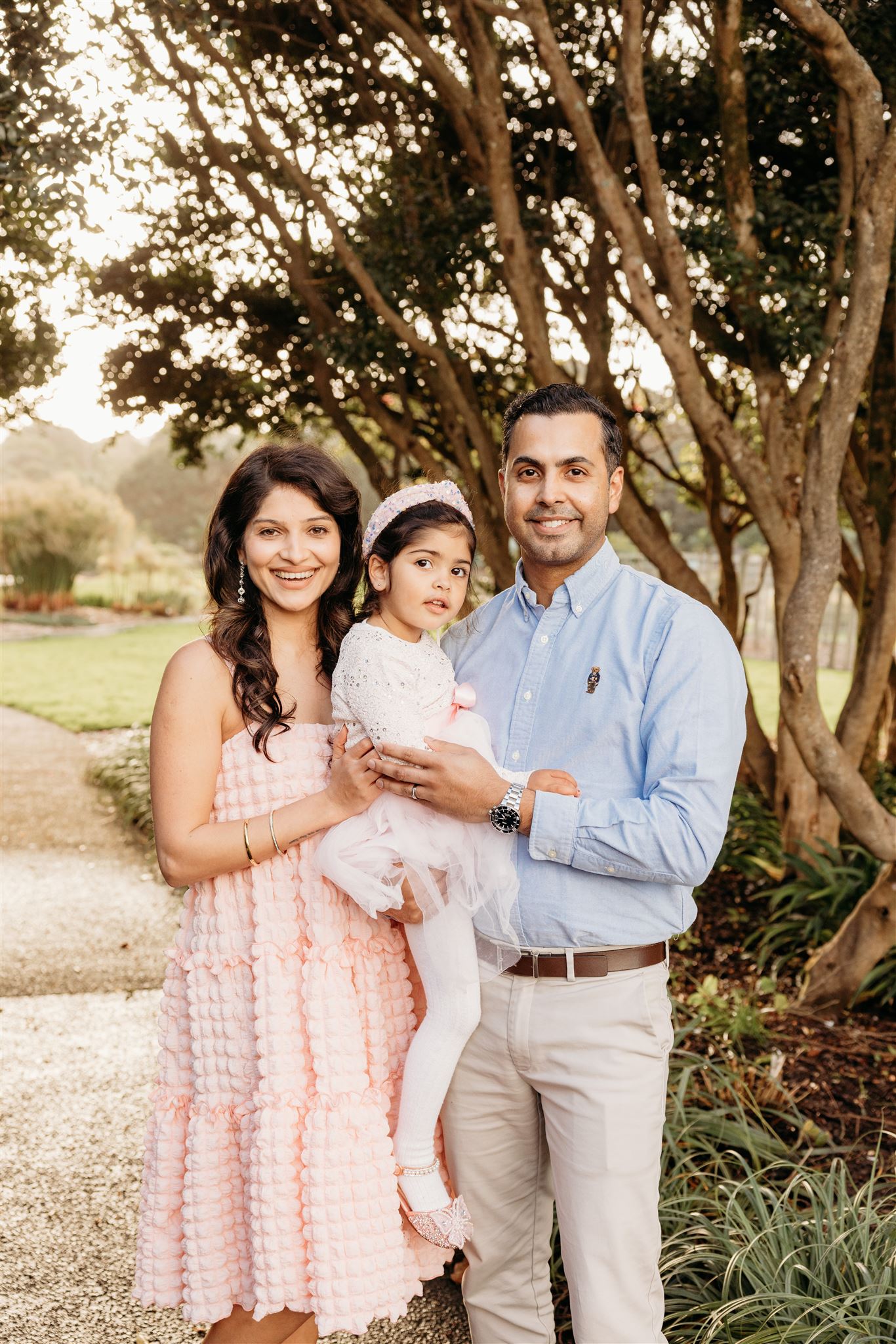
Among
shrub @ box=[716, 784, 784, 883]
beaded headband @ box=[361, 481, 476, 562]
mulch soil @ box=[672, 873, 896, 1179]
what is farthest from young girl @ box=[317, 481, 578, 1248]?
shrub @ box=[716, 784, 784, 883]

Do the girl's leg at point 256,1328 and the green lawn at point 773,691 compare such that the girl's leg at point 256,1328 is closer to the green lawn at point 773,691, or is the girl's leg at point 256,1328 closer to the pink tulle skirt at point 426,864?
the pink tulle skirt at point 426,864

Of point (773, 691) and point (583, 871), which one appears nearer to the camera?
point (583, 871)

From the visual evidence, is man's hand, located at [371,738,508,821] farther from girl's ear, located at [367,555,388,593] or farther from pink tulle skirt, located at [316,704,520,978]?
girl's ear, located at [367,555,388,593]

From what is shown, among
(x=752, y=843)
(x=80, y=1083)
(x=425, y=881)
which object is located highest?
(x=425, y=881)

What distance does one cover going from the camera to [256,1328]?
2.33m

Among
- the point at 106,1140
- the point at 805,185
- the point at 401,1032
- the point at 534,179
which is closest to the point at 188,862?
the point at 401,1032

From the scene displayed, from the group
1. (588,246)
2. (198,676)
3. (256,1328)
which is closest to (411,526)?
(198,676)

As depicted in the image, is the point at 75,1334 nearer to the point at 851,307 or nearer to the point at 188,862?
the point at 188,862

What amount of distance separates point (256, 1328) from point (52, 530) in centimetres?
2728

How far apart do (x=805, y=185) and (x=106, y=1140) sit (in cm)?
594

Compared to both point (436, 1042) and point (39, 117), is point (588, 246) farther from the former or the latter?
point (436, 1042)

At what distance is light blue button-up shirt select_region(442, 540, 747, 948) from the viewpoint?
2213mm

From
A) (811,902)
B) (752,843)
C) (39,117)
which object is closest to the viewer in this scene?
(39,117)

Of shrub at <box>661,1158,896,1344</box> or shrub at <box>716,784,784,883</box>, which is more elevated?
shrub at <box>716,784,784,883</box>
